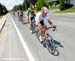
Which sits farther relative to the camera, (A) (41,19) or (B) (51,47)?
(A) (41,19)

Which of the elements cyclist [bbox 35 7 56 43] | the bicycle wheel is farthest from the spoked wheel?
cyclist [bbox 35 7 56 43]

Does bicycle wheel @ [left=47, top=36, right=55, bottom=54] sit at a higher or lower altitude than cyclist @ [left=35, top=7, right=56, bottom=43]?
lower

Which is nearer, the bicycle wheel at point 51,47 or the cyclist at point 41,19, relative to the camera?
the bicycle wheel at point 51,47

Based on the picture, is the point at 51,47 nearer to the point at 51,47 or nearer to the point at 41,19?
the point at 51,47

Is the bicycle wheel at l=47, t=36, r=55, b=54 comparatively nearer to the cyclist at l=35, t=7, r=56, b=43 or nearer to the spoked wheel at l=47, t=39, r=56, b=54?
the spoked wheel at l=47, t=39, r=56, b=54

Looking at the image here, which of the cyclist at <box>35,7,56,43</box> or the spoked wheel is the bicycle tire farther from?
the cyclist at <box>35,7,56,43</box>

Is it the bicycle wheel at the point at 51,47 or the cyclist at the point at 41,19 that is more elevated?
the cyclist at the point at 41,19

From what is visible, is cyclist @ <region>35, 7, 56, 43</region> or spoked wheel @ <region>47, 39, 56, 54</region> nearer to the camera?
spoked wheel @ <region>47, 39, 56, 54</region>

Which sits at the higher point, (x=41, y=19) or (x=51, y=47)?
(x=41, y=19)

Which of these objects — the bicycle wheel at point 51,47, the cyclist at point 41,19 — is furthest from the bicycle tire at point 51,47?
the cyclist at point 41,19

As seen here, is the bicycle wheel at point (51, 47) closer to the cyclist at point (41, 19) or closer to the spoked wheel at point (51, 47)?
the spoked wheel at point (51, 47)

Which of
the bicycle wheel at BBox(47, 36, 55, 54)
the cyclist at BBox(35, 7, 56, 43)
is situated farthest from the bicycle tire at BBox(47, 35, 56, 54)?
the cyclist at BBox(35, 7, 56, 43)

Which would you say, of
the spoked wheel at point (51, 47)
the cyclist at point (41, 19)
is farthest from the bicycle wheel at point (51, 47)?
the cyclist at point (41, 19)

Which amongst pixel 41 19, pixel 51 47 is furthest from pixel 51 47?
pixel 41 19
